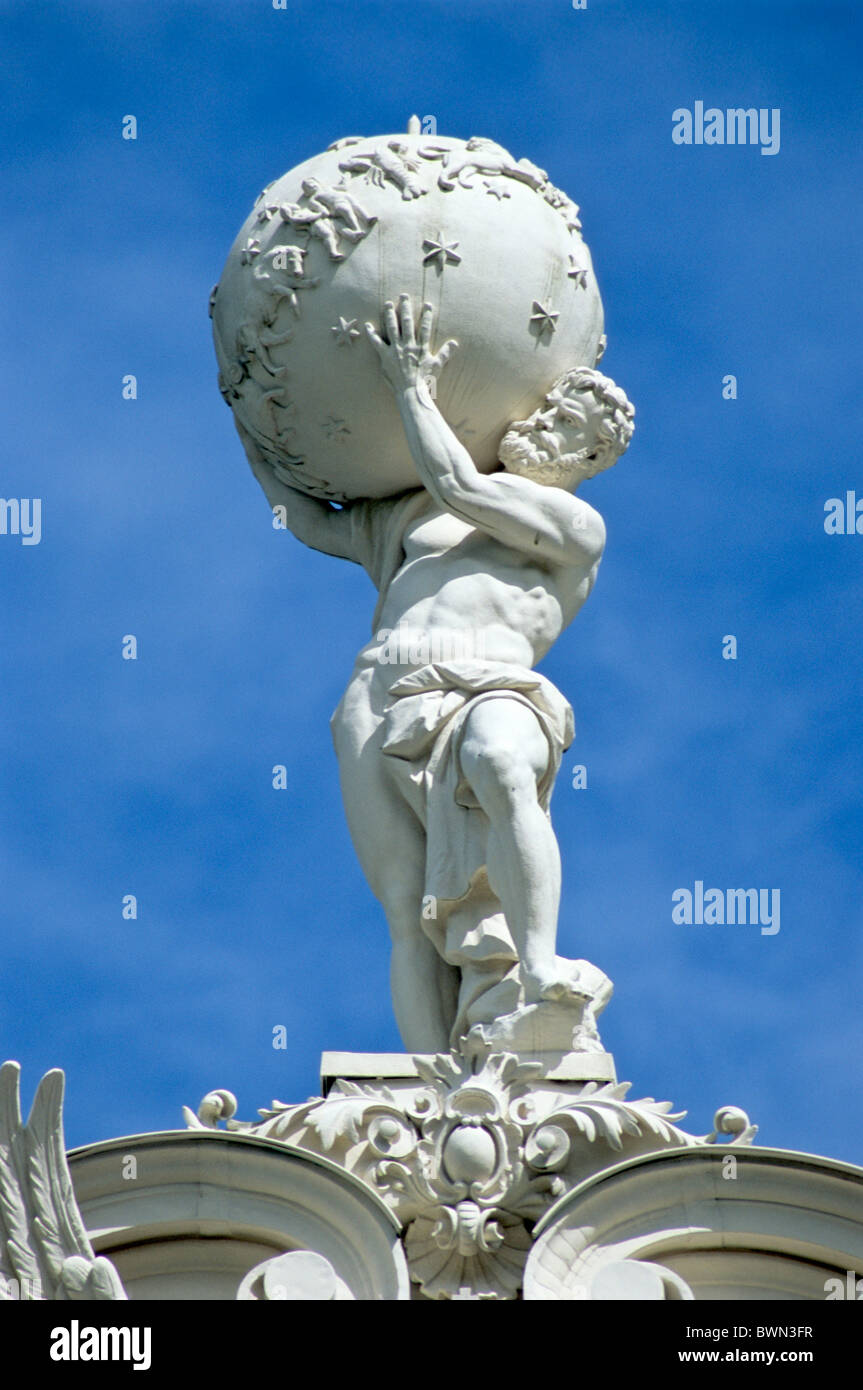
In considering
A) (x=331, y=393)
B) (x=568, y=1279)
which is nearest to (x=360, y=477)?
(x=331, y=393)

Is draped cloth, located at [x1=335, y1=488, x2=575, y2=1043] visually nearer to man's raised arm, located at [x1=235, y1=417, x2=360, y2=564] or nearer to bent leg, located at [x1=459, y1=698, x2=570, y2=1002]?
bent leg, located at [x1=459, y1=698, x2=570, y2=1002]

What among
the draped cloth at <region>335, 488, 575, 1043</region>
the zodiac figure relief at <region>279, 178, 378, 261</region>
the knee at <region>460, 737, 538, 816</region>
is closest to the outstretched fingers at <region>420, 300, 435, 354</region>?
the zodiac figure relief at <region>279, 178, 378, 261</region>

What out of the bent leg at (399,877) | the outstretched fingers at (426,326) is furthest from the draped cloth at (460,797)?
the outstretched fingers at (426,326)

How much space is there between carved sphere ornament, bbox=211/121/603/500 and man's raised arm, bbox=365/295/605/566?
12 centimetres

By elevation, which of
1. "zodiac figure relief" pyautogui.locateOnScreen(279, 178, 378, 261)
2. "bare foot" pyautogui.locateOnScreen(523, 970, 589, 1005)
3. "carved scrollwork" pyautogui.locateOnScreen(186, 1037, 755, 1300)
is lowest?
"carved scrollwork" pyautogui.locateOnScreen(186, 1037, 755, 1300)

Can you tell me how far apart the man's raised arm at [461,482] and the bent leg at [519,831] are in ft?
3.70

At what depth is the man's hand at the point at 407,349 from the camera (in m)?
17.6

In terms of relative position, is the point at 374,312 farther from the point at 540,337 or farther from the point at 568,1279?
the point at 568,1279

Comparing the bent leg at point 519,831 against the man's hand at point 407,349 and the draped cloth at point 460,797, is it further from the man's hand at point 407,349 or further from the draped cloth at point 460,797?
the man's hand at point 407,349

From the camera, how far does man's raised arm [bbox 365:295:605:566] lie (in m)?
17.5

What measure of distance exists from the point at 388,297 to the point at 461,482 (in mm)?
1123
